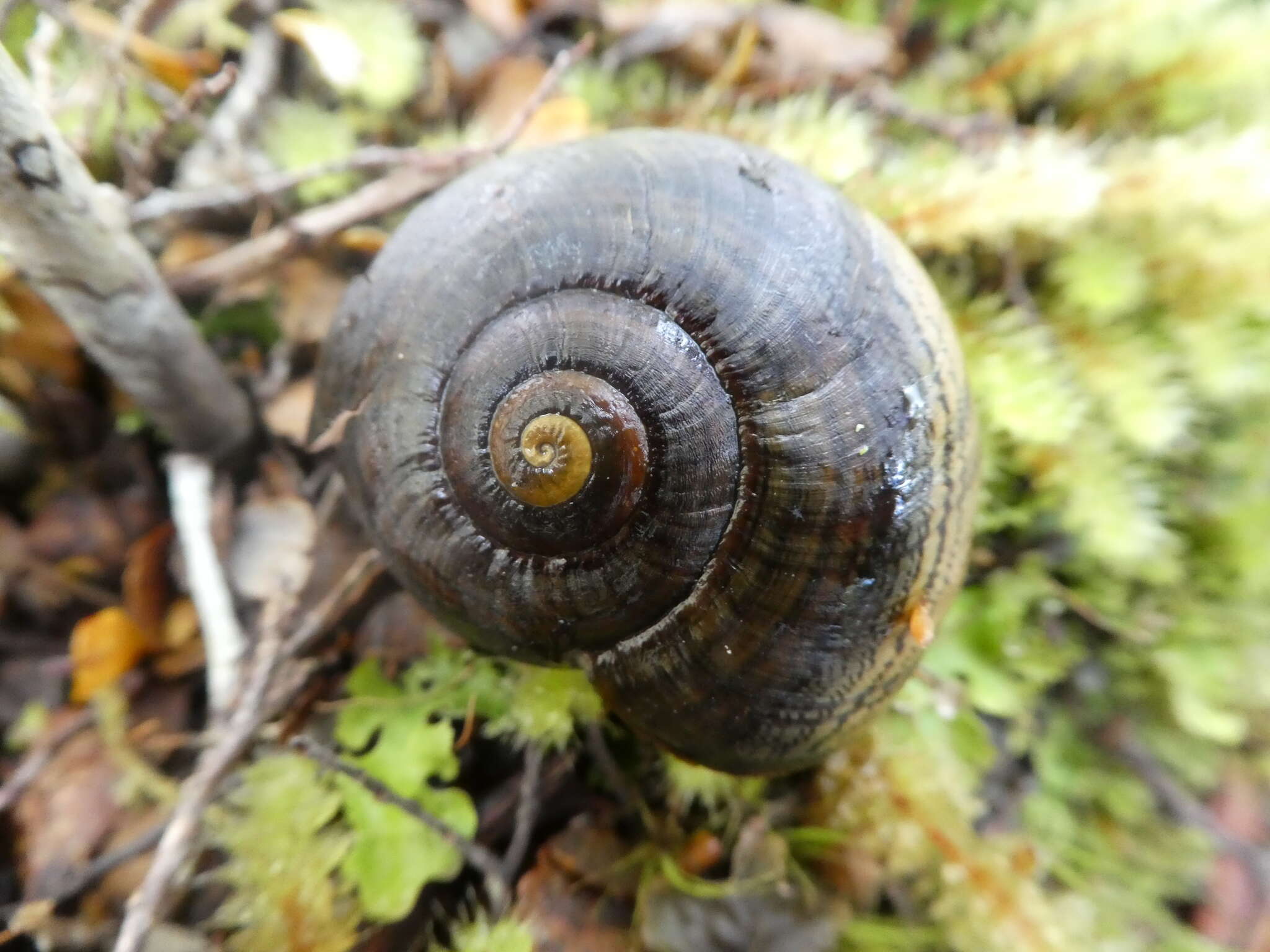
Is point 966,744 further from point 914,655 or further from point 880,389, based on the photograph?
point 880,389

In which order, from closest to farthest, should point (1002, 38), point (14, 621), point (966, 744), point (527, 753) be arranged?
point (527, 753) → point (966, 744) → point (14, 621) → point (1002, 38)

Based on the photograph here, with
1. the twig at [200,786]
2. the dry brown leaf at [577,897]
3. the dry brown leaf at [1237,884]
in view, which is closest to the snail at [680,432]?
the dry brown leaf at [577,897]

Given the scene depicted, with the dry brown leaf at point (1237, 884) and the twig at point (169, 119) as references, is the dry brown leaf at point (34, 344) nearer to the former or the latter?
the twig at point (169, 119)

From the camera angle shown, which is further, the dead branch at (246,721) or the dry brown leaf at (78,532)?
→ the dry brown leaf at (78,532)

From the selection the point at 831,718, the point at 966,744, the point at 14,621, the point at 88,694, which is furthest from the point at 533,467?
the point at 14,621

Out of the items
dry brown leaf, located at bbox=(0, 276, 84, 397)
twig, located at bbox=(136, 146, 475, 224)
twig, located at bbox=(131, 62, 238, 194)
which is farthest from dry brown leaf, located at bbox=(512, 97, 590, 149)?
dry brown leaf, located at bbox=(0, 276, 84, 397)

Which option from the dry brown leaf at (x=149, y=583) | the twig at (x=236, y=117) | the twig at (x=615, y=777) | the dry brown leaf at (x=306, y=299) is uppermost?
the twig at (x=236, y=117)

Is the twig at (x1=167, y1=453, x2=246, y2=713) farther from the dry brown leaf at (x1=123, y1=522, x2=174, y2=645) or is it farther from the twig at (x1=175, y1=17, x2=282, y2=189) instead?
the twig at (x1=175, y1=17, x2=282, y2=189)
